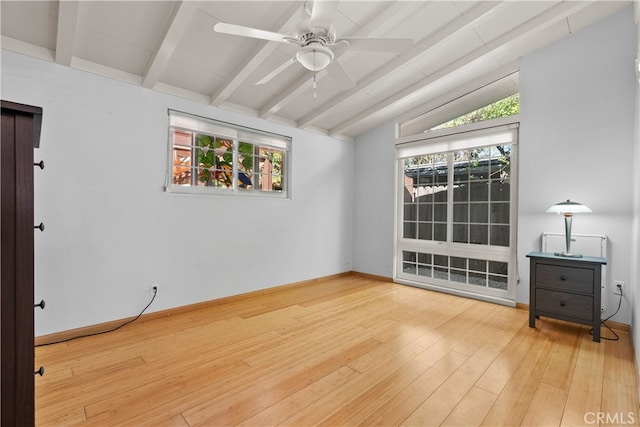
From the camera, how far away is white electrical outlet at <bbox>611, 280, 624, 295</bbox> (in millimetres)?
2997

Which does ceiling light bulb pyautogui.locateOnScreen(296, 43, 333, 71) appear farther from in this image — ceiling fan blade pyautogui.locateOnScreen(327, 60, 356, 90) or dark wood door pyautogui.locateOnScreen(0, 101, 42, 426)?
dark wood door pyautogui.locateOnScreen(0, 101, 42, 426)

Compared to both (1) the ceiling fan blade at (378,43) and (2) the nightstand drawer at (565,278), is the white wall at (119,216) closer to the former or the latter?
(1) the ceiling fan blade at (378,43)

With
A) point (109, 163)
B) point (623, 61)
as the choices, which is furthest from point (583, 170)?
point (109, 163)

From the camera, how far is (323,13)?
1.75m

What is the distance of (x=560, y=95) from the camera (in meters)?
3.37

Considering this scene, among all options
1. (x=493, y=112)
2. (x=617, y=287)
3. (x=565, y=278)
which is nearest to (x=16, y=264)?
(x=565, y=278)

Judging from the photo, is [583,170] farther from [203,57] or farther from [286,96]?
[203,57]

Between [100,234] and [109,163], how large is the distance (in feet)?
2.35

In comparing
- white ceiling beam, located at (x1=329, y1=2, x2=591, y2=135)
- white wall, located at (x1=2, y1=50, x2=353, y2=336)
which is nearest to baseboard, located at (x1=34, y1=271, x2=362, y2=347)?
white wall, located at (x1=2, y1=50, x2=353, y2=336)

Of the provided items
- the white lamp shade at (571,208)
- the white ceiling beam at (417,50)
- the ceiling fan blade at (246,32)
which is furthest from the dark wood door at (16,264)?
the white lamp shade at (571,208)

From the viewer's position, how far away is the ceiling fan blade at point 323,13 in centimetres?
169

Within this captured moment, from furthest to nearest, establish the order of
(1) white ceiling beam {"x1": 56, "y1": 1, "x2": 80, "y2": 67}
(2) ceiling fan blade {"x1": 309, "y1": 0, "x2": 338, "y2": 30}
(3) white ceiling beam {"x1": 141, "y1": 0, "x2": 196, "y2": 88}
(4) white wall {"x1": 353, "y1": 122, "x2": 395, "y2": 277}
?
(4) white wall {"x1": 353, "y1": 122, "x2": 395, "y2": 277}, (3) white ceiling beam {"x1": 141, "y1": 0, "x2": 196, "y2": 88}, (1) white ceiling beam {"x1": 56, "y1": 1, "x2": 80, "y2": 67}, (2) ceiling fan blade {"x1": 309, "y1": 0, "x2": 338, "y2": 30}

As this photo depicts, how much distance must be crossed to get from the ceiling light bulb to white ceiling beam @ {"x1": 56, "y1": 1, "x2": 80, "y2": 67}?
168 cm

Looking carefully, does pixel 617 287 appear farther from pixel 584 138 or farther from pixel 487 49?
pixel 487 49
